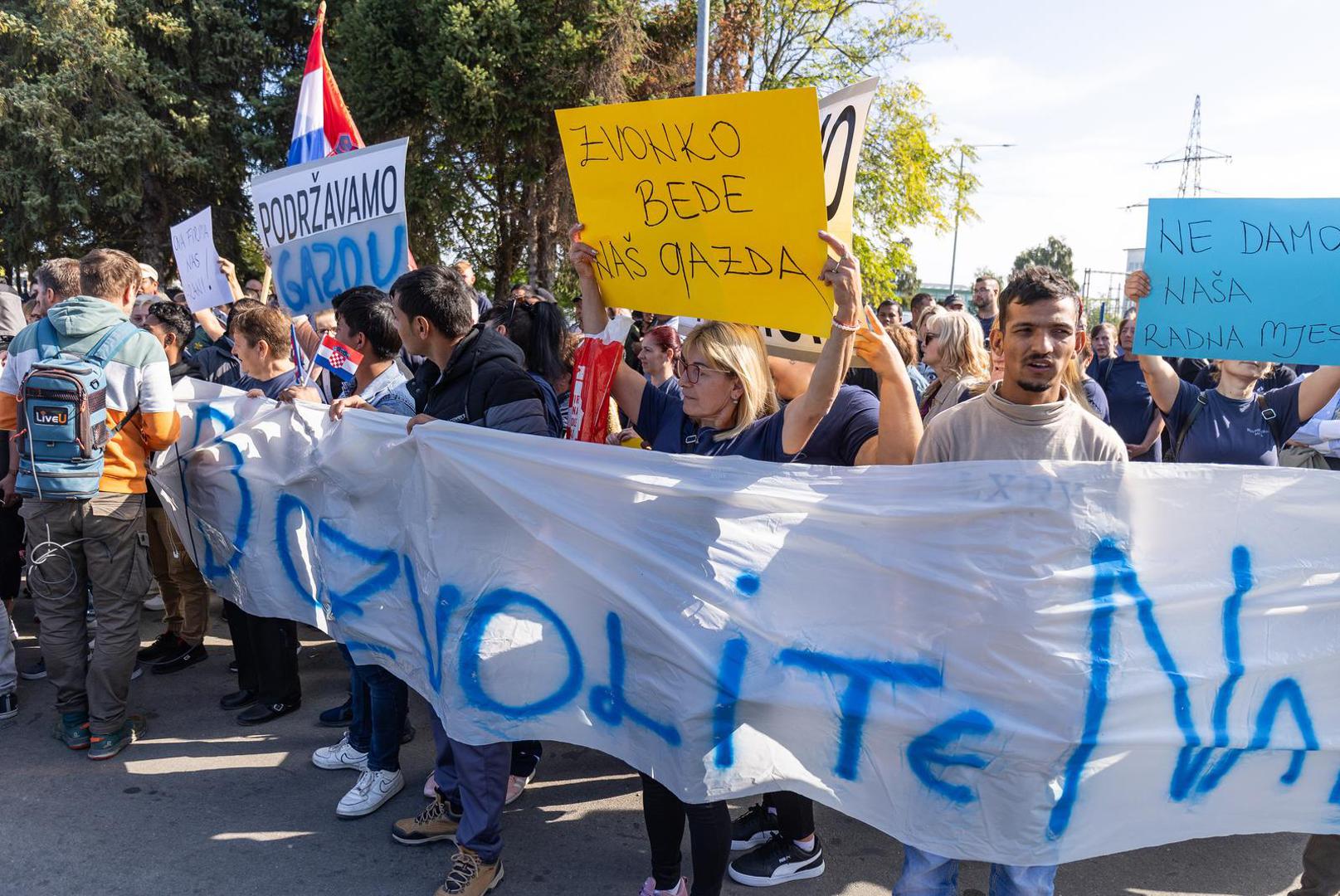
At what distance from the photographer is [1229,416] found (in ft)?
12.5

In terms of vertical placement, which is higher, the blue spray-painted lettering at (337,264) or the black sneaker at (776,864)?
the blue spray-painted lettering at (337,264)

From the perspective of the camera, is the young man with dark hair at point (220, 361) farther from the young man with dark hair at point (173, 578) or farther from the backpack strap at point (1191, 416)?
the backpack strap at point (1191, 416)

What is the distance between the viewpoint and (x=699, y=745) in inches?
103

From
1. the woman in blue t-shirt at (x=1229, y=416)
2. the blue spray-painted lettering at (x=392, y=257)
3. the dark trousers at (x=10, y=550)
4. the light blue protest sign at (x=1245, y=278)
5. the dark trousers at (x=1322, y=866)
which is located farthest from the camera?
the dark trousers at (x=10, y=550)

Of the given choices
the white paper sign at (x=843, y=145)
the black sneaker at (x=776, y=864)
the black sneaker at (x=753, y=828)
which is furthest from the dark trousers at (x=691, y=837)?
the white paper sign at (x=843, y=145)

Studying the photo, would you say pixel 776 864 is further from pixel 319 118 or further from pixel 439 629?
pixel 319 118

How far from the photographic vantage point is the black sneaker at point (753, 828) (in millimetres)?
3293

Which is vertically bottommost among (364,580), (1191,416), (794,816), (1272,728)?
(794,816)

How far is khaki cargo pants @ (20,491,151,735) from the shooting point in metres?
3.87

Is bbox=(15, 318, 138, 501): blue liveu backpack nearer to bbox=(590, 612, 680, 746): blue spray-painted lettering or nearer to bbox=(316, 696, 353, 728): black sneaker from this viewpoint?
bbox=(316, 696, 353, 728): black sneaker

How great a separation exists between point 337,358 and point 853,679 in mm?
2486

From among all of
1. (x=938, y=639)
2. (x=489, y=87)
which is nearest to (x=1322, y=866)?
(x=938, y=639)

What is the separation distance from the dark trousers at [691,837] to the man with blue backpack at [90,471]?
2431mm

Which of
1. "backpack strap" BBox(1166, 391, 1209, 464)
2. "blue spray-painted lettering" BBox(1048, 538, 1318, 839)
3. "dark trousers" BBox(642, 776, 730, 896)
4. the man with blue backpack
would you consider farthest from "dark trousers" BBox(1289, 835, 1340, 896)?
the man with blue backpack
